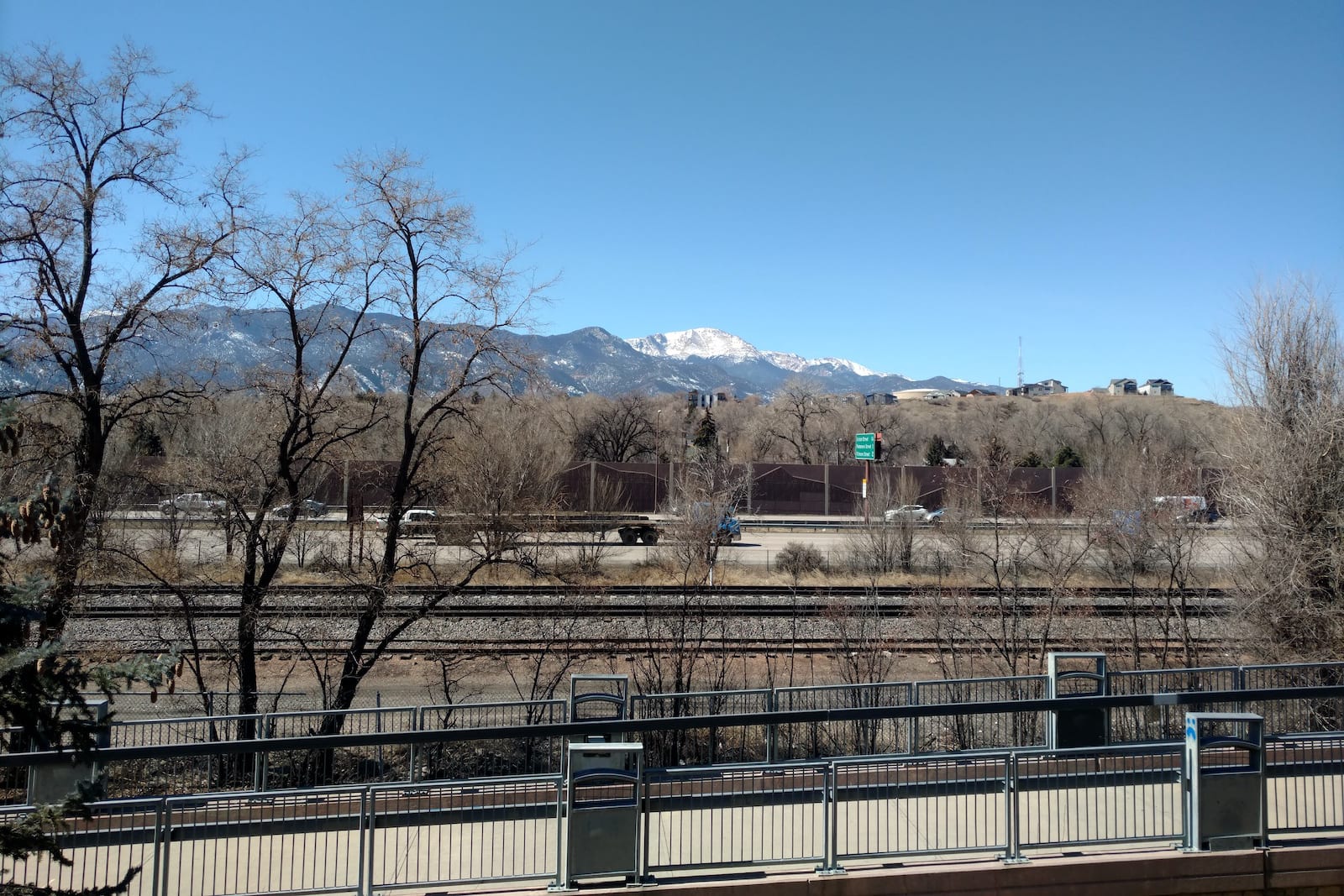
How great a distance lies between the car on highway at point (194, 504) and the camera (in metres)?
14.7

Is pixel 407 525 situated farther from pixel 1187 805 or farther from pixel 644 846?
pixel 1187 805

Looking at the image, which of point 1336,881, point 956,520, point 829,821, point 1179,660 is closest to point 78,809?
point 829,821

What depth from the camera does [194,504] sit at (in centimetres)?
1848

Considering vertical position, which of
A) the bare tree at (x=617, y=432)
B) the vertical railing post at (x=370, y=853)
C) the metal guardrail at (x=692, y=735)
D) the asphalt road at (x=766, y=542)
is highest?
the bare tree at (x=617, y=432)

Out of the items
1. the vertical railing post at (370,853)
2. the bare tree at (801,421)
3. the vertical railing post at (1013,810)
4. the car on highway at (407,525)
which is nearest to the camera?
the vertical railing post at (370,853)

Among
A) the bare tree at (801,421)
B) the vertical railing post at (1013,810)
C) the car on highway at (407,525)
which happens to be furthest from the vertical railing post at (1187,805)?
the bare tree at (801,421)

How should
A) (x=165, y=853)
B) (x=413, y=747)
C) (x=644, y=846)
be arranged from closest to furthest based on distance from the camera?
(x=165, y=853) < (x=644, y=846) < (x=413, y=747)

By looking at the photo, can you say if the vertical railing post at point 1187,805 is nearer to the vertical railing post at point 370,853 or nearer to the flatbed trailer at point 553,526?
the vertical railing post at point 370,853

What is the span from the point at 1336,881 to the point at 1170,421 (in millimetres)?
89221

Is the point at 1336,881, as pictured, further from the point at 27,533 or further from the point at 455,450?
the point at 455,450

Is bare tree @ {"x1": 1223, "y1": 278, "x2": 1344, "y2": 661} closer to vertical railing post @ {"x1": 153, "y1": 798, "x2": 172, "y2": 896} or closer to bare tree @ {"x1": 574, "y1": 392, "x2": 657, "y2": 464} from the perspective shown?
vertical railing post @ {"x1": 153, "y1": 798, "x2": 172, "y2": 896}

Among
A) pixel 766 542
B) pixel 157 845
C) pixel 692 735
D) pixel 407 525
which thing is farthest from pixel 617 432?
pixel 157 845

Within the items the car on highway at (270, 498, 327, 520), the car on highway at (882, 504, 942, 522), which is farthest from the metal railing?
the car on highway at (882, 504, 942, 522)

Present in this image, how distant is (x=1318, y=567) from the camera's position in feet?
47.8
